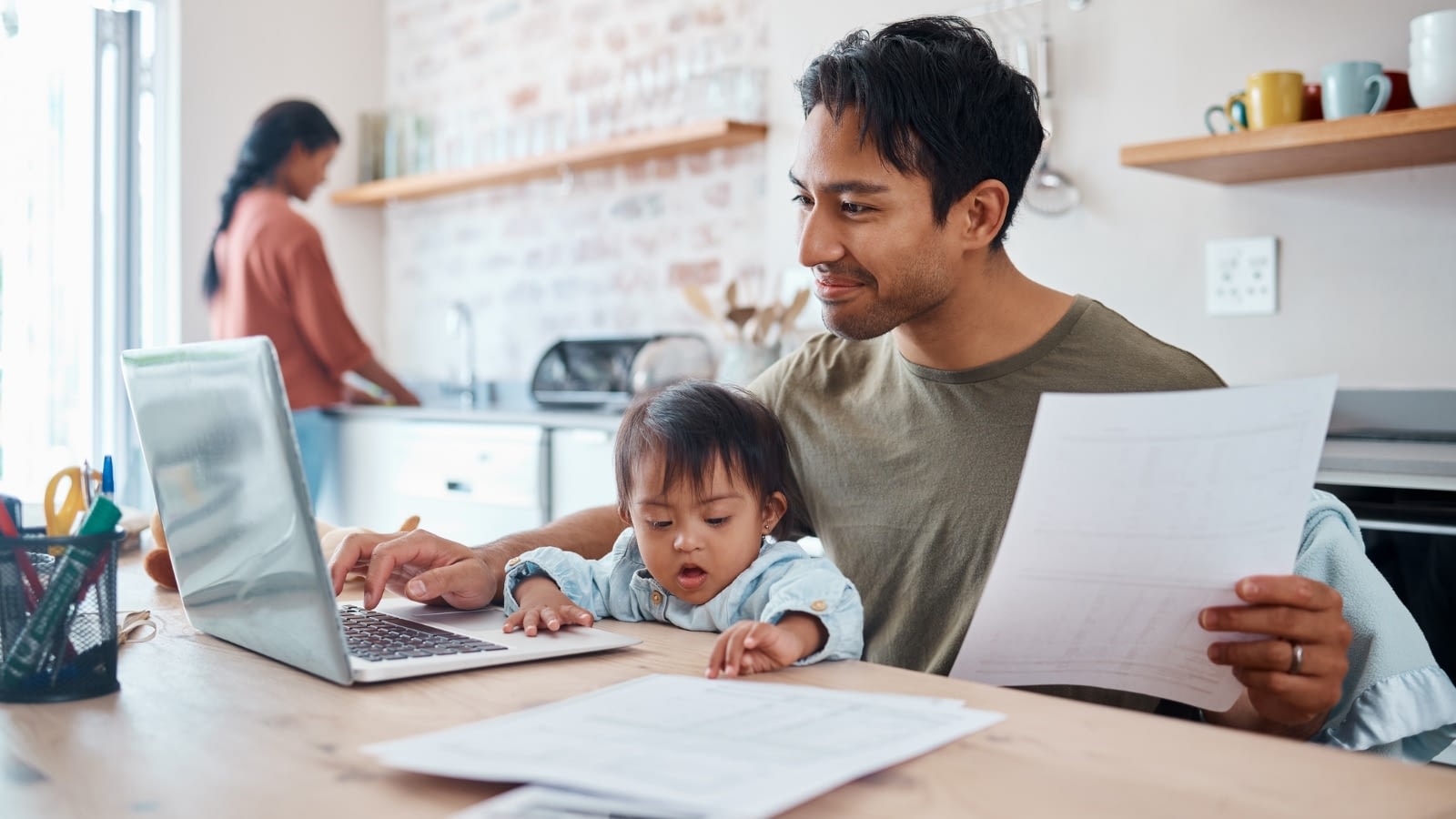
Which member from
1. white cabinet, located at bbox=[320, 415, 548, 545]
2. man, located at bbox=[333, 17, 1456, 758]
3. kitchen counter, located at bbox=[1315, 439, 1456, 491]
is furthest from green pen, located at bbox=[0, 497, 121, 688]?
white cabinet, located at bbox=[320, 415, 548, 545]

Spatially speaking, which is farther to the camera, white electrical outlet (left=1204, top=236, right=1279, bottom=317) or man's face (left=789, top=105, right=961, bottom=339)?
white electrical outlet (left=1204, top=236, right=1279, bottom=317)

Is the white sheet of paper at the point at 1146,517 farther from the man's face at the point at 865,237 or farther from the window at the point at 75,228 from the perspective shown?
the window at the point at 75,228

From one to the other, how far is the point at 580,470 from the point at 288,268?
1149 mm

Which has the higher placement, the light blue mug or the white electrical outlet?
the light blue mug

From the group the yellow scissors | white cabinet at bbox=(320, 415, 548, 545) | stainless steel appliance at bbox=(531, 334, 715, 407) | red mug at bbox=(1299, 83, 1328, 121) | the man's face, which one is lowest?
white cabinet at bbox=(320, 415, 548, 545)

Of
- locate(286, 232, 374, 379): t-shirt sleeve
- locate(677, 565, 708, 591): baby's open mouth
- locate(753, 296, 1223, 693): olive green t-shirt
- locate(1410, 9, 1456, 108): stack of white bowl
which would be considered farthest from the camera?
locate(286, 232, 374, 379): t-shirt sleeve

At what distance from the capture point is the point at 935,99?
145 cm

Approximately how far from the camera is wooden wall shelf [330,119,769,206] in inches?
135

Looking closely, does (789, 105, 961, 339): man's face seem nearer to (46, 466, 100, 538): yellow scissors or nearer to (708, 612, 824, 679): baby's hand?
(708, 612, 824, 679): baby's hand

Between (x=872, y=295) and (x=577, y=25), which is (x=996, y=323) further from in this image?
(x=577, y=25)

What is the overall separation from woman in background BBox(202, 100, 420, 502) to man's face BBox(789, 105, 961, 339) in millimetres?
2473

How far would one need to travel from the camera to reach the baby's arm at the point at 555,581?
1.17 m

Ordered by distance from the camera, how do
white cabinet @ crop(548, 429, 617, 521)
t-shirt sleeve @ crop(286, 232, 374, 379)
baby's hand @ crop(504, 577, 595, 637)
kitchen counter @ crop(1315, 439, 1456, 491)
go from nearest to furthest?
1. baby's hand @ crop(504, 577, 595, 637)
2. kitchen counter @ crop(1315, 439, 1456, 491)
3. white cabinet @ crop(548, 429, 617, 521)
4. t-shirt sleeve @ crop(286, 232, 374, 379)

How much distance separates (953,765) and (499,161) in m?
3.70
